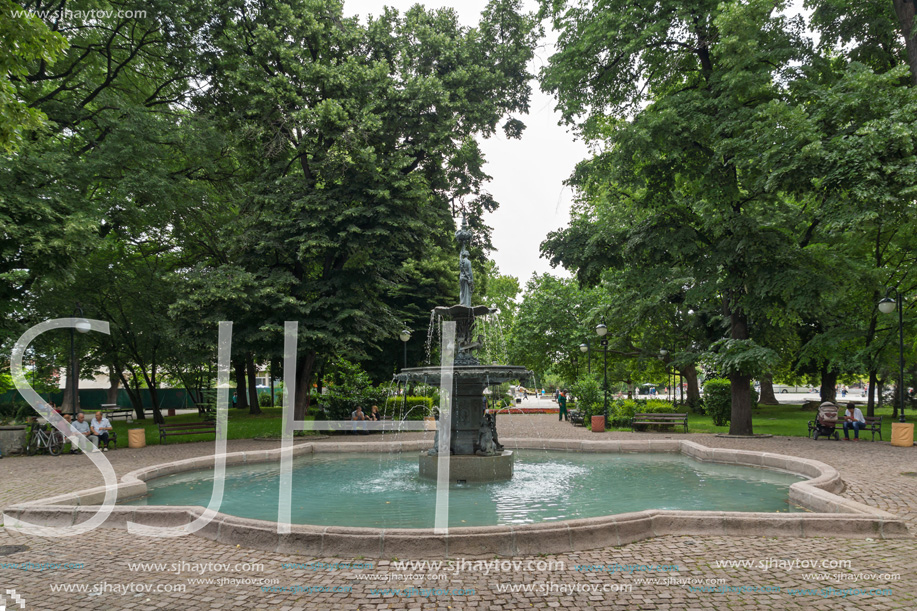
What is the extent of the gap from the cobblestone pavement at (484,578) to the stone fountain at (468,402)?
4774 millimetres

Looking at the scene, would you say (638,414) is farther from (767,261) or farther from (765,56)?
(765,56)

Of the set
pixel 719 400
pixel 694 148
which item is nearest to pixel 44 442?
pixel 694 148

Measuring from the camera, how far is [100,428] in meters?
17.4

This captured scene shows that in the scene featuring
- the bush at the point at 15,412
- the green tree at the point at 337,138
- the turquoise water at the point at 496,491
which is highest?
the green tree at the point at 337,138

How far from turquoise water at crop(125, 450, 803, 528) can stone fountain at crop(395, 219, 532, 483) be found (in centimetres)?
36

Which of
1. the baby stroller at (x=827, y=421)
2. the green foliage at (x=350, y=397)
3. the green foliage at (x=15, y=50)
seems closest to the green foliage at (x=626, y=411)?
the baby stroller at (x=827, y=421)

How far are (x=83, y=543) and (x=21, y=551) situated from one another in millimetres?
615

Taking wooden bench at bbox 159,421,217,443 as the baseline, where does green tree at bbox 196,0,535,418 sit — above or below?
above

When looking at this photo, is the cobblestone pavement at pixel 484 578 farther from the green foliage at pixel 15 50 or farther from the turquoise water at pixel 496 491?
the green foliage at pixel 15 50

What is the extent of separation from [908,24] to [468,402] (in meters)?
16.1

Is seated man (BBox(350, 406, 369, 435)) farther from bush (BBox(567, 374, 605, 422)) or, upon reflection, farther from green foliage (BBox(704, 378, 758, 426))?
green foliage (BBox(704, 378, 758, 426))

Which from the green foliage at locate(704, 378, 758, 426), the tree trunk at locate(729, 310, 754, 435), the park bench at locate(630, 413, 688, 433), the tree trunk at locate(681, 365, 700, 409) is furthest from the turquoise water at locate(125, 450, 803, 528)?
the tree trunk at locate(681, 365, 700, 409)

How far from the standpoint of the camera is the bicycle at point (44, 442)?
16.8 metres

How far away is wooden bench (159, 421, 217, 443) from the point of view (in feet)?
62.5
